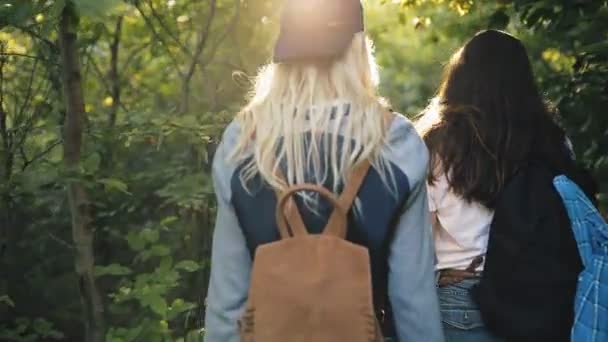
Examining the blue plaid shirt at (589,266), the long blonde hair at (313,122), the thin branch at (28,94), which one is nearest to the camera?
the long blonde hair at (313,122)

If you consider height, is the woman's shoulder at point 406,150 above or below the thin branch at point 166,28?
below

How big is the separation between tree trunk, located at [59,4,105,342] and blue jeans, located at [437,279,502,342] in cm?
163

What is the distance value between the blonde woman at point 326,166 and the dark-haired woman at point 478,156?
524mm

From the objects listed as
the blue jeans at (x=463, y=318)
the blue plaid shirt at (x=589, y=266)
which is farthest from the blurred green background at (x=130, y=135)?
the blue plaid shirt at (x=589, y=266)

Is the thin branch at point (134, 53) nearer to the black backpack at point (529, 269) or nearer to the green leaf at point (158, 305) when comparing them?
the green leaf at point (158, 305)

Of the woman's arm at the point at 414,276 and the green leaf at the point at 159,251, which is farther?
the green leaf at the point at 159,251

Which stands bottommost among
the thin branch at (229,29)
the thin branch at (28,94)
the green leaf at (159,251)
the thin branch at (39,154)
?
the green leaf at (159,251)

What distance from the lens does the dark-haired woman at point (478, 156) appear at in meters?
3.49

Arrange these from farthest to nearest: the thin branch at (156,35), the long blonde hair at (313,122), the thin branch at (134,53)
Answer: the thin branch at (134,53), the thin branch at (156,35), the long blonde hair at (313,122)

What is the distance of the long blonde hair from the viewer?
2895 millimetres

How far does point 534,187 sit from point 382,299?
0.76m

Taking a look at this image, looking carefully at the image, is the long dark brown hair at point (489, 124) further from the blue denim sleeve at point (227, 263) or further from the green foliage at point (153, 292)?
the green foliage at point (153, 292)

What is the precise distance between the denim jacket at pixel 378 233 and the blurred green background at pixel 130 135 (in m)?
1.05

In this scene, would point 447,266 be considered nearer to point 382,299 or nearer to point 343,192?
point 382,299
